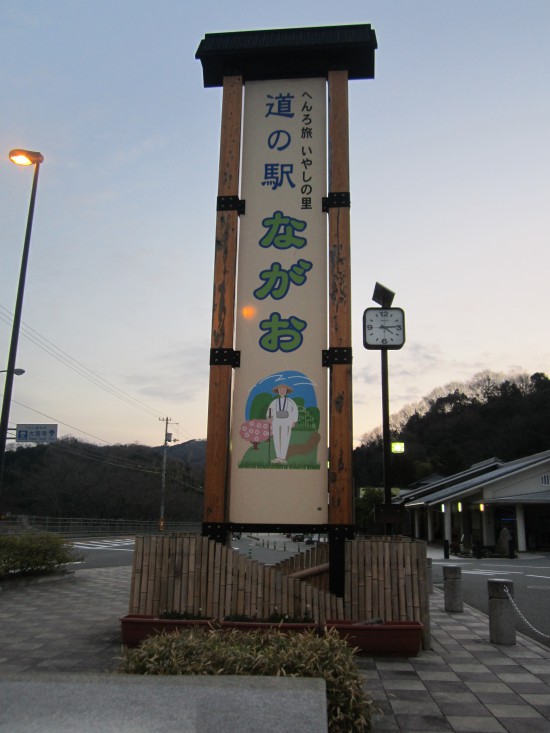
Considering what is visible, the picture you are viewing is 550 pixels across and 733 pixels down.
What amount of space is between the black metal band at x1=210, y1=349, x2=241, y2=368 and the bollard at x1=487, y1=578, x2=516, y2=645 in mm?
4671

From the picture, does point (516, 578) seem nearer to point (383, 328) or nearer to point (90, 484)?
point (383, 328)

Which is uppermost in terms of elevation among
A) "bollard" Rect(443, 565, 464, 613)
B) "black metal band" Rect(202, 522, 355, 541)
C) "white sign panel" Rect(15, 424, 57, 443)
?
"white sign panel" Rect(15, 424, 57, 443)

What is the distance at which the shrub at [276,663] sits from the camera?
13.2 feet

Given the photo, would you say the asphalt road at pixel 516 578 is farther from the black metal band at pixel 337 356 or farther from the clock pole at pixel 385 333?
the black metal band at pixel 337 356

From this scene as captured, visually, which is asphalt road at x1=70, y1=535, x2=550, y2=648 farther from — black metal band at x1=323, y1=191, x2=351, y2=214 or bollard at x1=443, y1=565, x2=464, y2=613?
black metal band at x1=323, y1=191, x2=351, y2=214

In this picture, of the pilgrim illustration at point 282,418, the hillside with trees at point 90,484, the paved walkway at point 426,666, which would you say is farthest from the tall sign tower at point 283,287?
the hillside with trees at point 90,484

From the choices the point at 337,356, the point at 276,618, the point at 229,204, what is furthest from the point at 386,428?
the point at 229,204

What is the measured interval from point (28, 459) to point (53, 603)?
196 feet

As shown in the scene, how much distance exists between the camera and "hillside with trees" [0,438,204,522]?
2162 inches

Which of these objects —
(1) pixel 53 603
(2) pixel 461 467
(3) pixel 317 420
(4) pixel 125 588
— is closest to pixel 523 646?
(3) pixel 317 420

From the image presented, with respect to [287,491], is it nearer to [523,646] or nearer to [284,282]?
[284,282]

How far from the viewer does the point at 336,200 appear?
8.66 m

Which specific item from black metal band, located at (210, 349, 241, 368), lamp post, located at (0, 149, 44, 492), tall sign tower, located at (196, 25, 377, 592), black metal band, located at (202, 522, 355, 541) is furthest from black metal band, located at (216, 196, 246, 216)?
lamp post, located at (0, 149, 44, 492)

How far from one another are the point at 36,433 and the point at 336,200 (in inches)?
699
